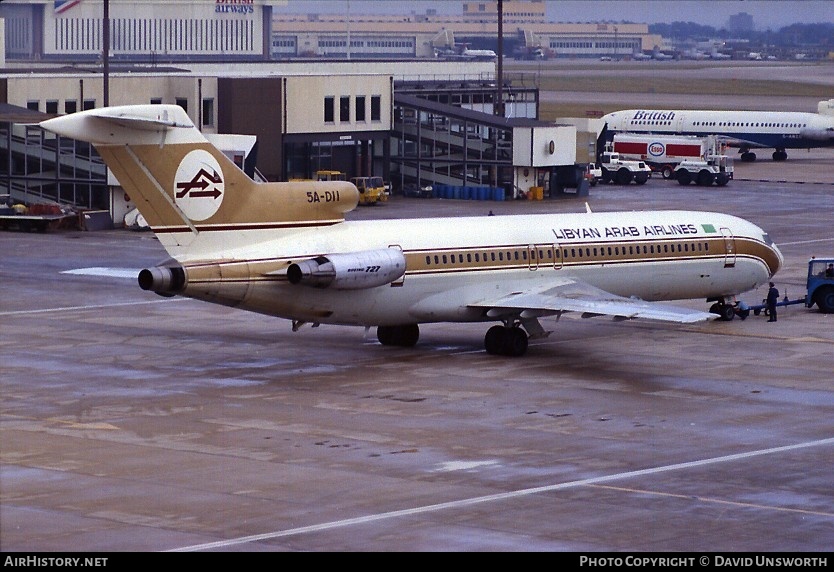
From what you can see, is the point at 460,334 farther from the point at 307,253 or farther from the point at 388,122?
the point at 388,122

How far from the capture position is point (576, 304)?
39688 millimetres

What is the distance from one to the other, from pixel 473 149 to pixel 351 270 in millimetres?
57780

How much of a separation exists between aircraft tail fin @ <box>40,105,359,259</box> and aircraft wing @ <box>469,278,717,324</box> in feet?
20.8

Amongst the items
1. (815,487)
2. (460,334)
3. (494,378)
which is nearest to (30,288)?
(460,334)

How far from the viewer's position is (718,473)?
28625 mm

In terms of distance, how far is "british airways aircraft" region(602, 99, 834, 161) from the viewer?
128 meters

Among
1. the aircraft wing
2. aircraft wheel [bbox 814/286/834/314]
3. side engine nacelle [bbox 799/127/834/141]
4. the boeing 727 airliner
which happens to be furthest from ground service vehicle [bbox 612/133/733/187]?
the aircraft wing

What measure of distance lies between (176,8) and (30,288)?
131 metres

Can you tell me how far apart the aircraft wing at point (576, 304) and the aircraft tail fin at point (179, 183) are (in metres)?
6.34

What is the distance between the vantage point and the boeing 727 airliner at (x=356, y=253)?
37094 mm

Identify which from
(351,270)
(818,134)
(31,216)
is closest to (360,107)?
(31,216)

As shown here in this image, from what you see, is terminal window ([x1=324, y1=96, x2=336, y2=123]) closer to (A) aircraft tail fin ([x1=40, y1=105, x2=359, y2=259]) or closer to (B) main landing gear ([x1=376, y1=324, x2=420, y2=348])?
(B) main landing gear ([x1=376, y1=324, x2=420, y2=348])

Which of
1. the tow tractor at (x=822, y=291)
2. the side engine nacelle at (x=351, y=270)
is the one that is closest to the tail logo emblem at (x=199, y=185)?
the side engine nacelle at (x=351, y=270)

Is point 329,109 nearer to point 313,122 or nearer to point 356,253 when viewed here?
point 313,122
